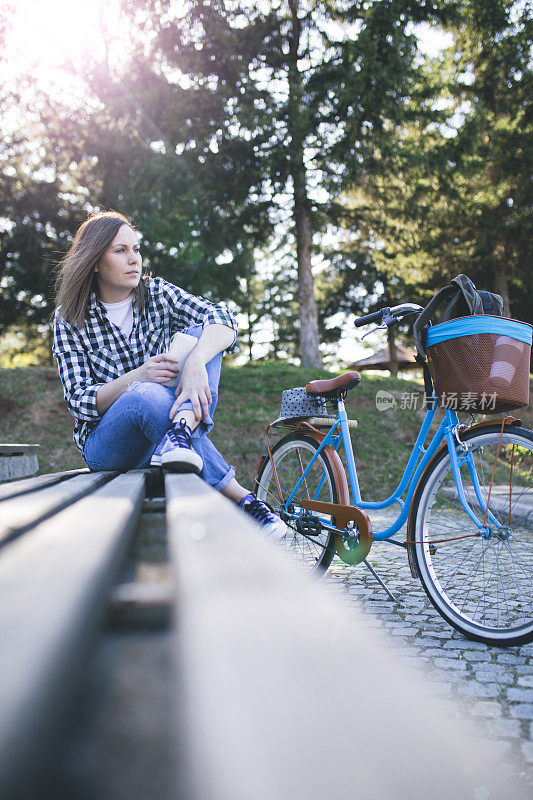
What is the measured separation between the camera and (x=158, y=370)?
247 centimetres

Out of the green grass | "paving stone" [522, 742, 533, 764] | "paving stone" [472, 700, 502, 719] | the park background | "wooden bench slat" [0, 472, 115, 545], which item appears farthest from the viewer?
the park background

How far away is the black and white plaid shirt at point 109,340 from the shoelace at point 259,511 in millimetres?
774

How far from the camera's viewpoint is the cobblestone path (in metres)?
1.56

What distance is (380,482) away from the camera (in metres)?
7.67

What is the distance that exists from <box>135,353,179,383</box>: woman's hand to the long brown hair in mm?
493

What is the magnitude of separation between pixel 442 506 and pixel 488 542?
30cm

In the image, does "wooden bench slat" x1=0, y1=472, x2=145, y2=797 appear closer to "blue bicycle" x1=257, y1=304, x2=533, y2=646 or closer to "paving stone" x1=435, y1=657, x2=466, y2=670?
A: "paving stone" x1=435, y1=657, x2=466, y2=670

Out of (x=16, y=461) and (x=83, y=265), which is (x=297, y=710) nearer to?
(x=83, y=265)

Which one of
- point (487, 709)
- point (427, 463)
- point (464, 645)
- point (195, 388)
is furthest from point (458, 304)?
point (487, 709)

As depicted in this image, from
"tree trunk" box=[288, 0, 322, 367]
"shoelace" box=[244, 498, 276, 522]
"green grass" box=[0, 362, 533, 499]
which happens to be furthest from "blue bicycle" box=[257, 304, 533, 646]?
"tree trunk" box=[288, 0, 322, 367]

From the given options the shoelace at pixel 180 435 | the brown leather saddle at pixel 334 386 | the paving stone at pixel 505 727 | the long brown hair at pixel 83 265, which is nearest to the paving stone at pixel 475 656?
the paving stone at pixel 505 727

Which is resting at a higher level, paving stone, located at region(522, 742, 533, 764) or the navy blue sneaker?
the navy blue sneaker

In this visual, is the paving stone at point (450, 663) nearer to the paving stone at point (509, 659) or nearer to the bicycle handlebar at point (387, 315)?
the paving stone at point (509, 659)

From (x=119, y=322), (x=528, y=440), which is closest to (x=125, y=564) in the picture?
(x=528, y=440)
